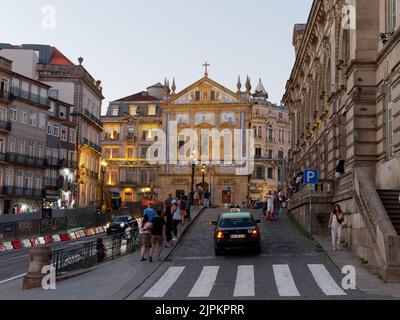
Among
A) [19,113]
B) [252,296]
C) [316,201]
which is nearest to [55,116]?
[19,113]

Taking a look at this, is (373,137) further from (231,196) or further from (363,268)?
(231,196)

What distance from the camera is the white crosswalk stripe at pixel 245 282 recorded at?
15469 millimetres

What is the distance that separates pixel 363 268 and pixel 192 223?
17384mm

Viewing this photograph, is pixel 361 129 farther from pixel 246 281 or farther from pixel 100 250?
pixel 246 281

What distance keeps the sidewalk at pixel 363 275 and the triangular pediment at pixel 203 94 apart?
71.1 metres

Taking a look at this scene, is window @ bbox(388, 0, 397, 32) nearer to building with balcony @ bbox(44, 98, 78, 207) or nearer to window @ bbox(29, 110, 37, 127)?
window @ bbox(29, 110, 37, 127)

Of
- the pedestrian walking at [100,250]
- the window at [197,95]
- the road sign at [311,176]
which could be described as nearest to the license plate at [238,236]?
the road sign at [311,176]

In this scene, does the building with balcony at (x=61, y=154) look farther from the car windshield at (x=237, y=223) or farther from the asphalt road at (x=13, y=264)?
the car windshield at (x=237, y=223)

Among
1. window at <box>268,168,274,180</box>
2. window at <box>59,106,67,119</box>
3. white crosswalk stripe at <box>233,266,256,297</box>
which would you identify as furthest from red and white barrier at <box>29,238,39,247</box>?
window at <box>268,168,274,180</box>

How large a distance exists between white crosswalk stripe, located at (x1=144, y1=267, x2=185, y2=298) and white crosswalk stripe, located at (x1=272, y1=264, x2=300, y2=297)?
286 centimetres

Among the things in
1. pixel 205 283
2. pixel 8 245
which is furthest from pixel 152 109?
pixel 205 283

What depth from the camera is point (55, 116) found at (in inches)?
2827

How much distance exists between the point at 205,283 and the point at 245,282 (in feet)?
3.53

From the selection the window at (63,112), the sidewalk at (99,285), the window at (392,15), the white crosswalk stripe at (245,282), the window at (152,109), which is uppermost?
the window at (152,109)
